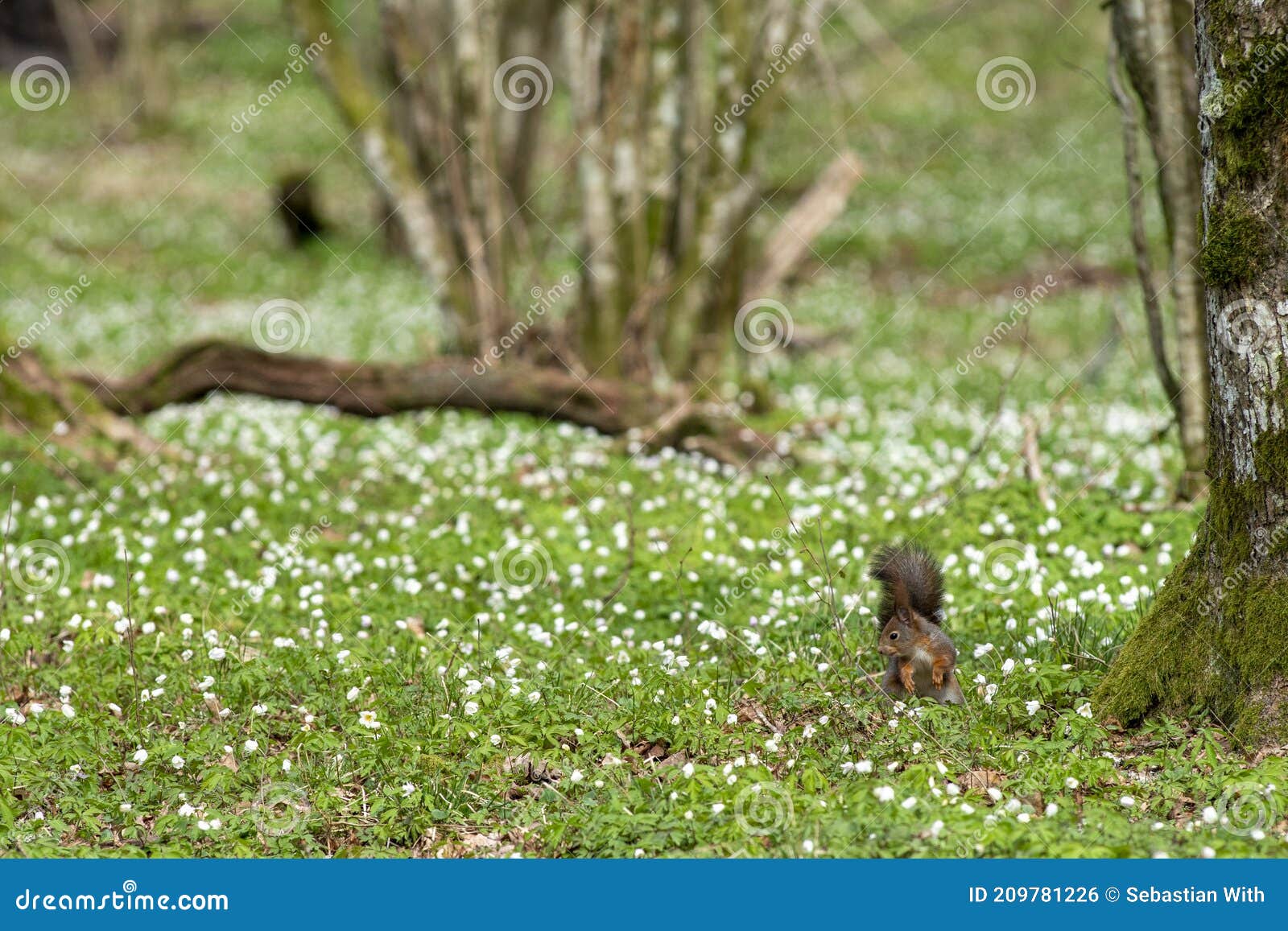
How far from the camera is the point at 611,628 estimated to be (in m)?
7.38

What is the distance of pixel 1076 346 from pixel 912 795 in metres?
12.5

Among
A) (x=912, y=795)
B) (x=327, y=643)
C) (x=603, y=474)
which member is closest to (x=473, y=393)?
(x=603, y=474)

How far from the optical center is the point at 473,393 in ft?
37.8

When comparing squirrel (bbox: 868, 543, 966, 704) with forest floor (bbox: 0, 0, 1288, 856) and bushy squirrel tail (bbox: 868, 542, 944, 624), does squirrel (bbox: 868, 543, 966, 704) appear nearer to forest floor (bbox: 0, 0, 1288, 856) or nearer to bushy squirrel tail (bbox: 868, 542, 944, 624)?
bushy squirrel tail (bbox: 868, 542, 944, 624)

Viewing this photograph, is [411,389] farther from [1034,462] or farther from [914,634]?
[914,634]

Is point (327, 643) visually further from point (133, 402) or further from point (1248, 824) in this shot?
point (133, 402)

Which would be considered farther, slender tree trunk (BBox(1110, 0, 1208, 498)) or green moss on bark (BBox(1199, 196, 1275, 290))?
slender tree trunk (BBox(1110, 0, 1208, 498))

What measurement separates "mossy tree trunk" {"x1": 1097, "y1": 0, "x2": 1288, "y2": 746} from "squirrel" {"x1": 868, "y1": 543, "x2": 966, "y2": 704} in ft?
2.54

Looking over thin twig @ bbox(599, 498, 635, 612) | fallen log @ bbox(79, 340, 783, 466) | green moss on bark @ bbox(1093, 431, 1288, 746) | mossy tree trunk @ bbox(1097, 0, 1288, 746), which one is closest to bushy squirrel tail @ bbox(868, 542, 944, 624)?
Answer: green moss on bark @ bbox(1093, 431, 1288, 746)

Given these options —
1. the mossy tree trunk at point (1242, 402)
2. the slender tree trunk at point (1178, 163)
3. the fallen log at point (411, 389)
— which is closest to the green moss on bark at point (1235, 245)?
the mossy tree trunk at point (1242, 402)

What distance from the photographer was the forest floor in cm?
491

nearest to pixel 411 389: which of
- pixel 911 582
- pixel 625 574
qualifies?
pixel 625 574

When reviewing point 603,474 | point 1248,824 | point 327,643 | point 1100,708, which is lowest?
point 1248,824

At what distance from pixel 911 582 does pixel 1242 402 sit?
5.14 ft
